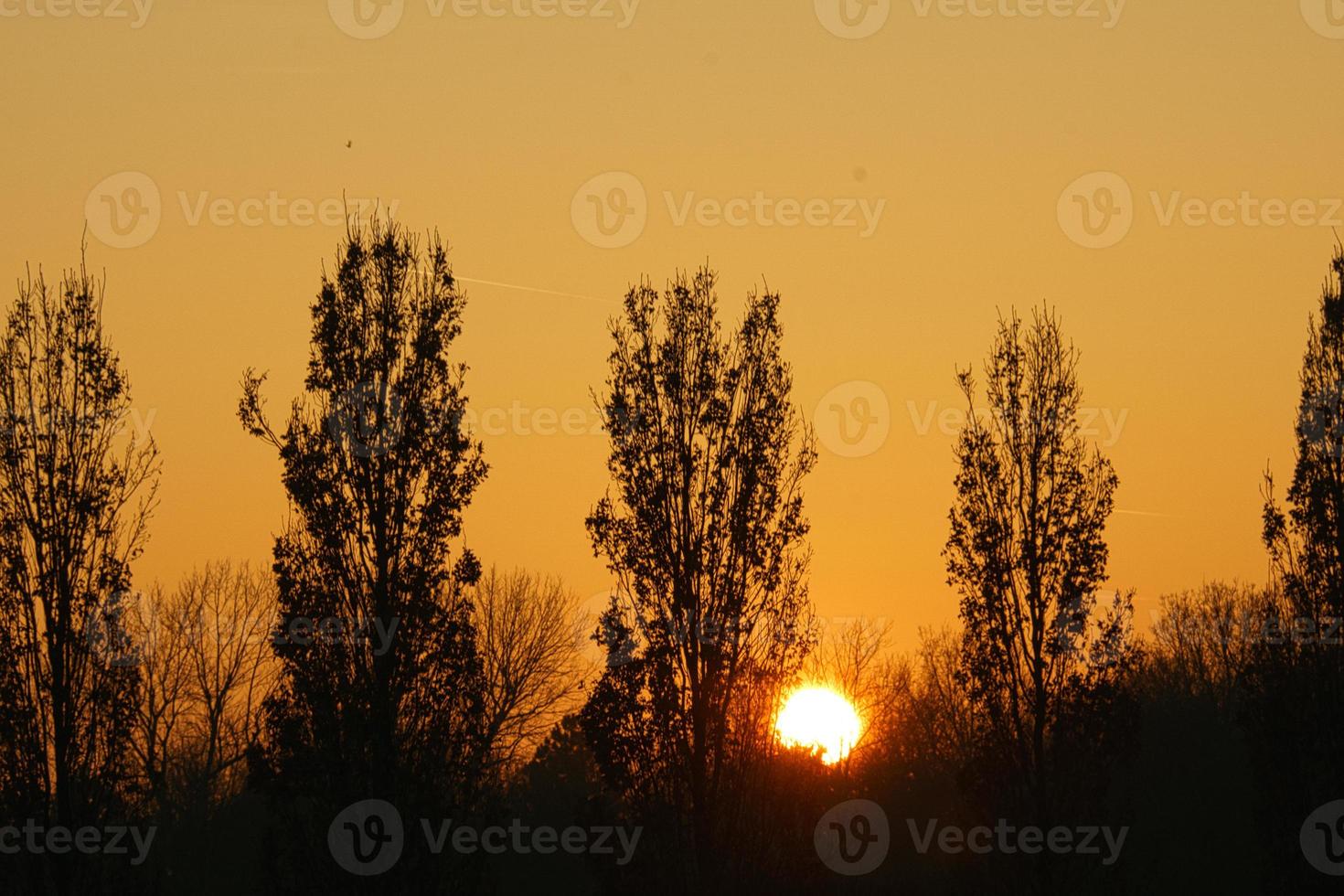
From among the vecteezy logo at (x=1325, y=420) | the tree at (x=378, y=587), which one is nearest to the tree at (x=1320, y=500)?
the vecteezy logo at (x=1325, y=420)

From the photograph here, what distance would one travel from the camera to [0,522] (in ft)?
69.9

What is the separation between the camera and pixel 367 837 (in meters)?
19.4

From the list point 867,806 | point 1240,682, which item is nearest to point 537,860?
point 867,806

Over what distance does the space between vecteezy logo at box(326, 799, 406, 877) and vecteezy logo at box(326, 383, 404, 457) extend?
15.0 ft

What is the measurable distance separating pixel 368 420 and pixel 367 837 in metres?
5.38

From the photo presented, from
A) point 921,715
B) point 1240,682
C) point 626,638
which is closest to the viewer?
point 626,638

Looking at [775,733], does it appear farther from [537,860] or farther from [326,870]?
[537,860]

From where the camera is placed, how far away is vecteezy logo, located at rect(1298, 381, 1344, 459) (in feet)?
88.9

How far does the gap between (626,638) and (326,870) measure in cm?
566
